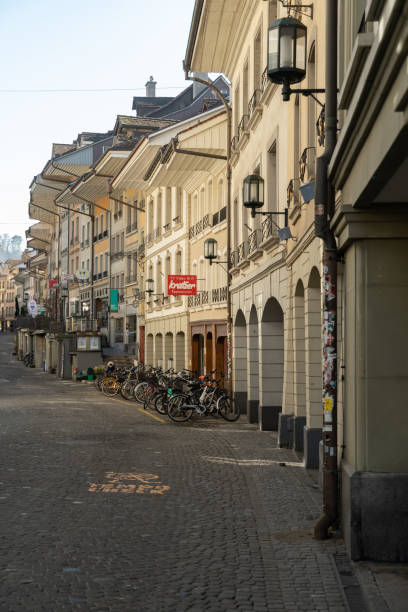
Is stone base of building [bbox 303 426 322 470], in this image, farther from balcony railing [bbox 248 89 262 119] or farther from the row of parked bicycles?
balcony railing [bbox 248 89 262 119]

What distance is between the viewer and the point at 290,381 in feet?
53.1

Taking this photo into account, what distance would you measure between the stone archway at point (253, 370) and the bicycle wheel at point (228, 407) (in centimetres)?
48

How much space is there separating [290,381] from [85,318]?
130ft

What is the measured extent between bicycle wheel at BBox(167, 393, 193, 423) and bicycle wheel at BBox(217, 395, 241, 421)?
0.88 metres

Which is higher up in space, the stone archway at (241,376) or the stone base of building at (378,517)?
the stone archway at (241,376)

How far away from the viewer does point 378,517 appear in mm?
7492

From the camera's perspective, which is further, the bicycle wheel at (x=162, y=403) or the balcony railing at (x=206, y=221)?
the balcony railing at (x=206, y=221)

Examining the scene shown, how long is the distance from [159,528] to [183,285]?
70.1 feet

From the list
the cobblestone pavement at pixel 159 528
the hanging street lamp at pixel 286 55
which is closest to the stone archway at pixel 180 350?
the cobblestone pavement at pixel 159 528

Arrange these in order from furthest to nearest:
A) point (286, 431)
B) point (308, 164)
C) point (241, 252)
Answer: point (241, 252) < point (286, 431) < point (308, 164)

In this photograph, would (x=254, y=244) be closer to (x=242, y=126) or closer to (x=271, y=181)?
(x=271, y=181)

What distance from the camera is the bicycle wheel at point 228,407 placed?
22578 millimetres

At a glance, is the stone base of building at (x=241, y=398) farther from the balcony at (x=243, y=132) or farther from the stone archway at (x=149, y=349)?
the stone archway at (x=149, y=349)

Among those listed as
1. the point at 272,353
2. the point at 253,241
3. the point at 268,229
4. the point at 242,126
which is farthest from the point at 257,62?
the point at 272,353
